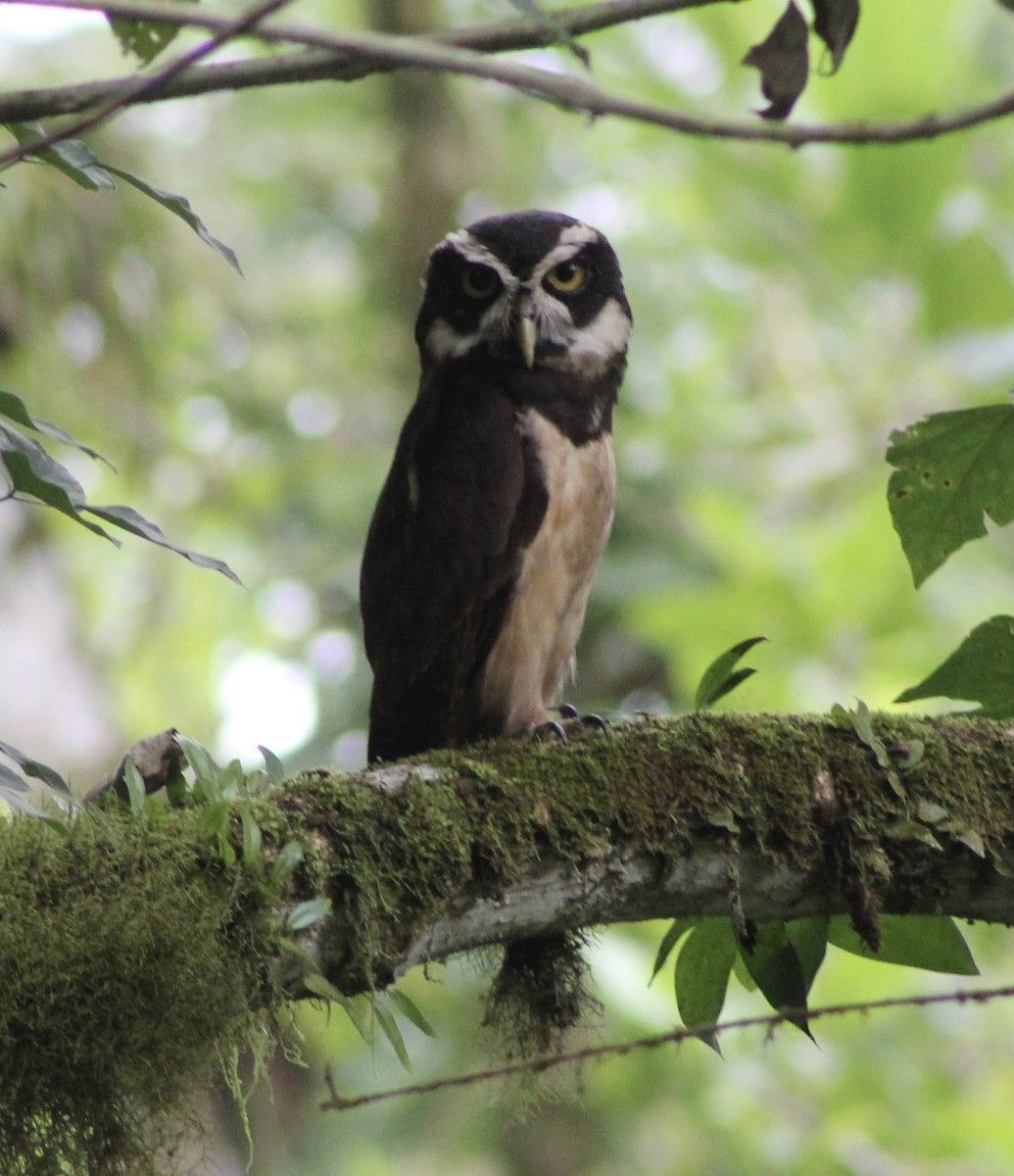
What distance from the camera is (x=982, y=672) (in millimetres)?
2367

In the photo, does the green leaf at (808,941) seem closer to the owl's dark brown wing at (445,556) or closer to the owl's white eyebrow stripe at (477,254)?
the owl's dark brown wing at (445,556)

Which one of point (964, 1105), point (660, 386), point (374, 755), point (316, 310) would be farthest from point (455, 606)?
point (316, 310)

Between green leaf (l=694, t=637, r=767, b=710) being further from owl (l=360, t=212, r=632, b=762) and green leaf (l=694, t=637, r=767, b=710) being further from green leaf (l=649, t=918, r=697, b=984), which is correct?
owl (l=360, t=212, r=632, b=762)

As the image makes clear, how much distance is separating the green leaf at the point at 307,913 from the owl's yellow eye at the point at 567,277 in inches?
72.1

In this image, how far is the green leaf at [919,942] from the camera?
235 cm

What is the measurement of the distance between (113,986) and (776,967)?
107 cm

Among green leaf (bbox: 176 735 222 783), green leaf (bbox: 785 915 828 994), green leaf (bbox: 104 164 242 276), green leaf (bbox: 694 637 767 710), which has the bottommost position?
green leaf (bbox: 785 915 828 994)

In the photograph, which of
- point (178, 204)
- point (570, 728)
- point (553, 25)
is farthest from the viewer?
point (570, 728)

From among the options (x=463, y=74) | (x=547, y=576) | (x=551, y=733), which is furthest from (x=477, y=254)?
(x=463, y=74)

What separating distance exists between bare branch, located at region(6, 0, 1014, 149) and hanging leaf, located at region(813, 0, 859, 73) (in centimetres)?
31

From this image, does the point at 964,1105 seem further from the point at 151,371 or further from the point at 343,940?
the point at 151,371

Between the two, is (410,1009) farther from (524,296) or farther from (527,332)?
(524,296)

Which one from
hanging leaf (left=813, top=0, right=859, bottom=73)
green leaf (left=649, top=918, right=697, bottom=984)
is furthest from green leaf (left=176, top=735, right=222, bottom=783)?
hanging leaf (left=813, top=0, right=859, bottom=73)

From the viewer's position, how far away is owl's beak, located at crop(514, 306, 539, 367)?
3.19 metres
